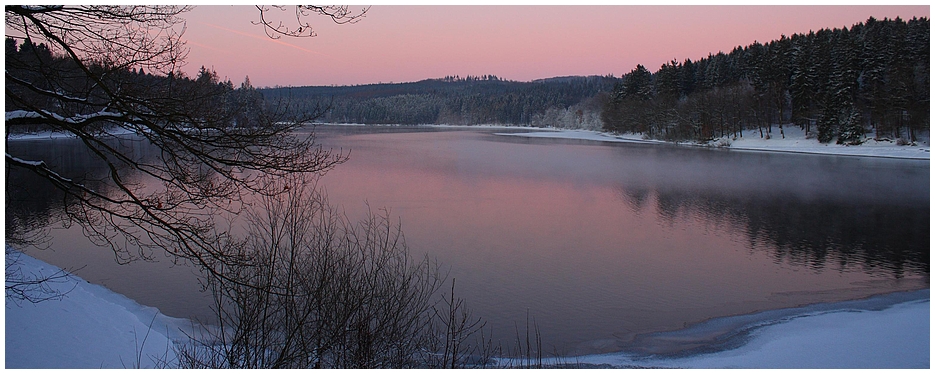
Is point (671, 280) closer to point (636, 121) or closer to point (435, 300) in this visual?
point (435, 300)

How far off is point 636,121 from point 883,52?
20.5 metres

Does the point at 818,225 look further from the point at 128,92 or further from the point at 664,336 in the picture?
the point at 128,92

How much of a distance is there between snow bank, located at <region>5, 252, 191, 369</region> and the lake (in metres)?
0.64

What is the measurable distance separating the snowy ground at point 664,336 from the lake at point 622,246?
62cm

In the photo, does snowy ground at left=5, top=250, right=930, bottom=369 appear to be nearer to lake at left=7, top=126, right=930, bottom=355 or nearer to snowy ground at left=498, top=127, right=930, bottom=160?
lake at left=7, top=126, right=930, bottom=355

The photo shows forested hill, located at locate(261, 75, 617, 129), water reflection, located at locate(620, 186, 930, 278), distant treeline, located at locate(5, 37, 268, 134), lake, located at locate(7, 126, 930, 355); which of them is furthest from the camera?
forested hill, located at locate(261, 75, 617, 129)

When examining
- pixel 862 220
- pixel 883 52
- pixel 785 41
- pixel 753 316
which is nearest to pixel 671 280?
pixel 753 316

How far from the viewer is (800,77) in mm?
39469

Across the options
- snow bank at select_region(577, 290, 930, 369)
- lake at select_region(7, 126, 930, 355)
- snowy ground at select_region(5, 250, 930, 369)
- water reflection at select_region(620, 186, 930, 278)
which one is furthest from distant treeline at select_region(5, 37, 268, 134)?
water reflection at select_region(620, 186, 930, 278)

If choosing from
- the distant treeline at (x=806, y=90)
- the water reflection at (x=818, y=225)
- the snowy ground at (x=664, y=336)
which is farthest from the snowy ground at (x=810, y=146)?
the snowy ground at (x=664, y=336)

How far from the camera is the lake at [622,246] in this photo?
7.87 metres

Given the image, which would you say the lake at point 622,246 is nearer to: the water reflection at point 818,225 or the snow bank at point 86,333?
the water reflection at point 818,225

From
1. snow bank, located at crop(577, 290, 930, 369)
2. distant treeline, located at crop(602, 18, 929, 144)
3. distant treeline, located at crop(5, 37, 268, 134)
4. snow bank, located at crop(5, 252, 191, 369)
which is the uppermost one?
distant treeline, located at crop(602, 18, 929, 144)

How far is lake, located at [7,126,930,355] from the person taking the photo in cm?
787
